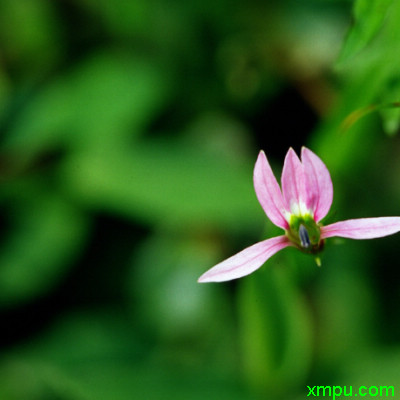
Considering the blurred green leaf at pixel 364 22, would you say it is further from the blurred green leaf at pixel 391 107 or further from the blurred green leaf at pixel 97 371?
the blurred green leaf at pixel 97 371

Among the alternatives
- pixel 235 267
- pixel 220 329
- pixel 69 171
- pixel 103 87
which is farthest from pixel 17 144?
pixel 235 267

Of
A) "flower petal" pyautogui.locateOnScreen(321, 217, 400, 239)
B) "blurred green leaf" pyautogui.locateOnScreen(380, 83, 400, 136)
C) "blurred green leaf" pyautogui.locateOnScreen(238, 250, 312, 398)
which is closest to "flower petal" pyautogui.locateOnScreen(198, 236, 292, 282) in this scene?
"flower petal" pyautogui.locateOnScreen(321, 217, 400, 239)

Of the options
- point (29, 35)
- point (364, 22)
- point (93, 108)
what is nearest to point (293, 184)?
point (364, 22)

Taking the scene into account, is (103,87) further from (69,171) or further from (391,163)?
(391,163)

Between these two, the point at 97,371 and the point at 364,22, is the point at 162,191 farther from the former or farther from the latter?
the point at 364,22

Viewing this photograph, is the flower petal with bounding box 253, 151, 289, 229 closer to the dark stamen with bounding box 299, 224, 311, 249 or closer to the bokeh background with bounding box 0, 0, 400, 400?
the dark stamen with bounding box 299, 224, 311, 249
